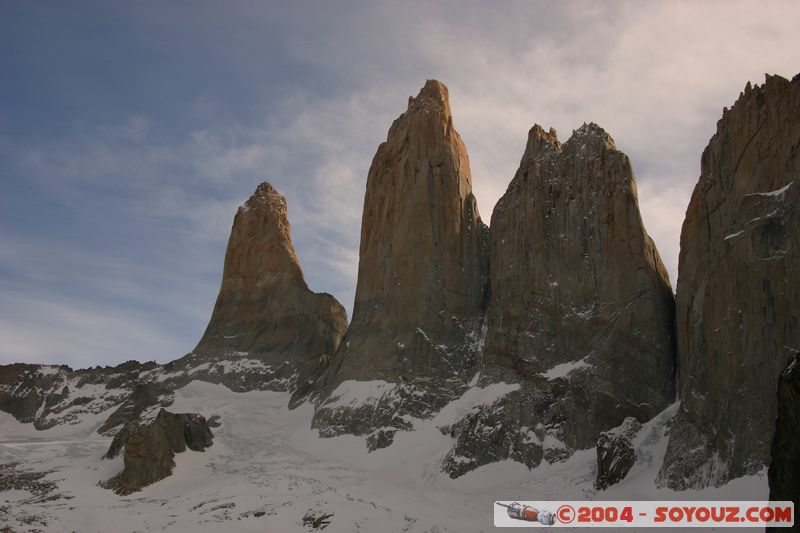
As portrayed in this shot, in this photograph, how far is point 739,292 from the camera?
41281 mm

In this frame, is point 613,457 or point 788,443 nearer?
point 788,443

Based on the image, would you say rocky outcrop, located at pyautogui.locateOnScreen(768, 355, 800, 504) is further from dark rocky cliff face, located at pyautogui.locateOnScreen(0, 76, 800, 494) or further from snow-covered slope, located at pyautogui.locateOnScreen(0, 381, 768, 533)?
snow-covered slope, located at pyautogui.locateOnScreen(0, 381, 768, 533)

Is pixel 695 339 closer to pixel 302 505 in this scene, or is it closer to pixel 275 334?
pixel 302 505

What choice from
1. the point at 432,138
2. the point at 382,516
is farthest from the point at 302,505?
the point at 432,138

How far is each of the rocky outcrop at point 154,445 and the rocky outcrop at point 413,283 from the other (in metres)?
9.41

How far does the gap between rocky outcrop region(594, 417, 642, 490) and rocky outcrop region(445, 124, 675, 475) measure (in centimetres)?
393

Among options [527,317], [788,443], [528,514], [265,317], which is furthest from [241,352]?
[788,443]

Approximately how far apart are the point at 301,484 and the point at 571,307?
70.5ft

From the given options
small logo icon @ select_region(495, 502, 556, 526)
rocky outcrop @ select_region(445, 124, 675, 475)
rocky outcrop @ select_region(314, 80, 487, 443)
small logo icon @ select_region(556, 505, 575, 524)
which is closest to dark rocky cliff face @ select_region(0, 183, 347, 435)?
rocky outcrop @ select_region(314, 80, 487, 443)

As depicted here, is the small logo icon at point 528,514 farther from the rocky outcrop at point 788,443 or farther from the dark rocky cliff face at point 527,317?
the rocky outcrop at point 788,443

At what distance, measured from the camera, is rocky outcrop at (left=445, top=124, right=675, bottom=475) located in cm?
5150

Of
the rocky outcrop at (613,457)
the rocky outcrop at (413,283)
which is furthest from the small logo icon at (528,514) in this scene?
the rocky outcrop at (413,283)

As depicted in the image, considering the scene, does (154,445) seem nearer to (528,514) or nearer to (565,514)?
(528,514)

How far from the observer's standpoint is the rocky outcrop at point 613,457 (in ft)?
145
